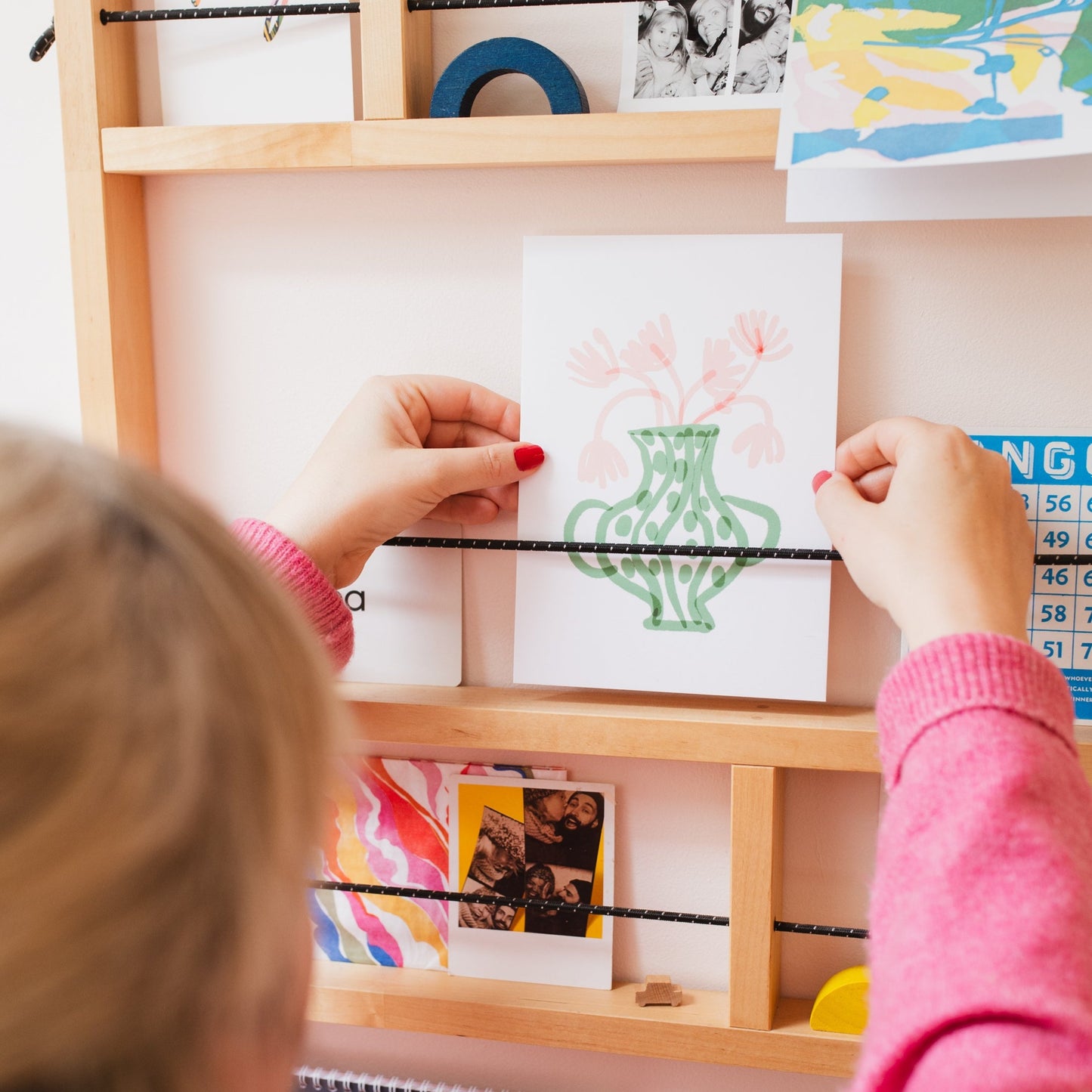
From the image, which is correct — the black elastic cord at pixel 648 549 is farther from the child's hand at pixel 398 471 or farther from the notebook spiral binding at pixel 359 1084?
the notebook spiral binding at pixel 359 1084

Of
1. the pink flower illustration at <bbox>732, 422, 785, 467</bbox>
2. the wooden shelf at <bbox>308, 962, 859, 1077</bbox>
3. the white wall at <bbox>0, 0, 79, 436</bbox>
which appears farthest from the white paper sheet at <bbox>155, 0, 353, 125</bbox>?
the wooden shelf at <bbox>308, 962, 859, 1077</bbox>

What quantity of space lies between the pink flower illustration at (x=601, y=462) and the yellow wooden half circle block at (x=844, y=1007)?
0.36m

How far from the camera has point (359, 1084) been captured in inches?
29.8

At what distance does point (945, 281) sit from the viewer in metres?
0.62

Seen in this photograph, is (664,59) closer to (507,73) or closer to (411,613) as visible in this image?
(507,73)

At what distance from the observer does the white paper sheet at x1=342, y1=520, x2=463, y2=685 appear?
0.71 metres

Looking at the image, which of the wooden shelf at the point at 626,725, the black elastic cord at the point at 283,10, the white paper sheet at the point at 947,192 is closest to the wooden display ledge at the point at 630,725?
the wooden shelf at the point at 626,725

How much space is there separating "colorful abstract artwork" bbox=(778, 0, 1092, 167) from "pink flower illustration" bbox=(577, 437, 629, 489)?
203 mm

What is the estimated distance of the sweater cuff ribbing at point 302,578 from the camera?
62cm

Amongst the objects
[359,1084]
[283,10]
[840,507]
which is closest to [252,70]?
[283,10]

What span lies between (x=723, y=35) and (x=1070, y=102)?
203mm

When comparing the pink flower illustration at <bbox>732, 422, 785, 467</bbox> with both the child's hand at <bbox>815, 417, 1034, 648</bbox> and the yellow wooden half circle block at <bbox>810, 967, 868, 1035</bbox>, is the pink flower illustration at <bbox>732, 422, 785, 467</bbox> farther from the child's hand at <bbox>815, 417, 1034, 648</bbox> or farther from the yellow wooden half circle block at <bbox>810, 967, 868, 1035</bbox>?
the yellow wooden half circle block at <bbox>810, 967, 868, 1035</bbox>

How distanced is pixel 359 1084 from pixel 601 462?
0.50 metres

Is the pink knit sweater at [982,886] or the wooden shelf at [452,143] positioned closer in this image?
the pink knit sweater at [982,886]
